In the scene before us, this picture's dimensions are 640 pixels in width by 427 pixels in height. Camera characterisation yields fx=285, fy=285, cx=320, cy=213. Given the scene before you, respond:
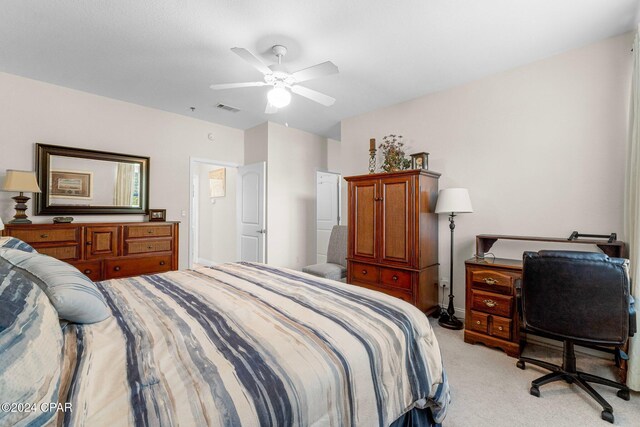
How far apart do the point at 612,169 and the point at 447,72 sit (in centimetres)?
170

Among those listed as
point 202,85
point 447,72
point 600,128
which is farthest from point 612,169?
point 202,85

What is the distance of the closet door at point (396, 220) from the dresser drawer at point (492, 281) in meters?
0.63

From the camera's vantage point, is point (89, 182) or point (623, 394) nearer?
point (623, 394)

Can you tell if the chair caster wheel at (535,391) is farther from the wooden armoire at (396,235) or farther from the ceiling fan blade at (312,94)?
the ceiling fan blade at (312,94)

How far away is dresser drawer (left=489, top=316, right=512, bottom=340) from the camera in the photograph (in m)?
2.47

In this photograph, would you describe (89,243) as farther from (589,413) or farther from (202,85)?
(589,413)

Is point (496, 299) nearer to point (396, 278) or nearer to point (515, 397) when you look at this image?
point (515, 397)

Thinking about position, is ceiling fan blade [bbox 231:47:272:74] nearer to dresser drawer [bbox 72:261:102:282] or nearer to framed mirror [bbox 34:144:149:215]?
framed mirror [bbox 34:144:149:215]

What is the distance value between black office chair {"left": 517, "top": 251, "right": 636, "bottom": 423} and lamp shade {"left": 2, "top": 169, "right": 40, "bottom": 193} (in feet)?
14.8

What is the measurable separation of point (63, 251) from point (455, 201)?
13.6ft

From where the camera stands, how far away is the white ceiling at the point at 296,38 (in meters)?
2.09

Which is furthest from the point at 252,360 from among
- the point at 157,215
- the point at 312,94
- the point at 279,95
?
the point at 157,215

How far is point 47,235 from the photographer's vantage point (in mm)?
2939

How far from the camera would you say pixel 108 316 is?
1.32m
